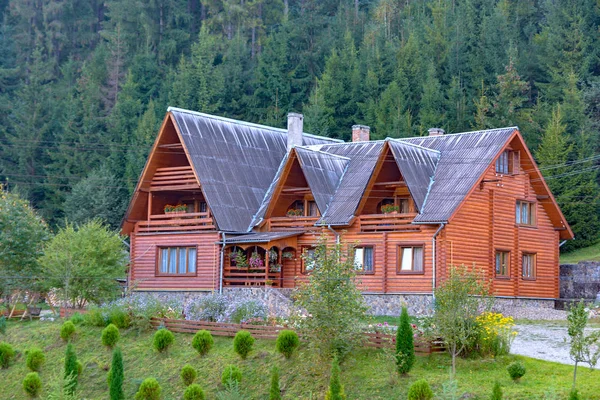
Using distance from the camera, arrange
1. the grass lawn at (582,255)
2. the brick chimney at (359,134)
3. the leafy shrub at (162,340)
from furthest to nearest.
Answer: the brick chimney at (359,134) → the grass lawn at (582,255) → the leafy shrub at (162,340)

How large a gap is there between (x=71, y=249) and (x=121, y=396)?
12.6 m

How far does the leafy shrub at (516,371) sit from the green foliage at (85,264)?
788 inches

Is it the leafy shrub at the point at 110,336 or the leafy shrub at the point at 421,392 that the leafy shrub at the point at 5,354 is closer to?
the leafy shrub at the point at 110,336

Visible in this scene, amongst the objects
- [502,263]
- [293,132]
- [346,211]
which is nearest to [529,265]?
[502,263]

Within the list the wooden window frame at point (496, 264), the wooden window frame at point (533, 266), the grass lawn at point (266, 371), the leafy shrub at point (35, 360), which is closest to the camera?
the grass lawn at point (266, 371)

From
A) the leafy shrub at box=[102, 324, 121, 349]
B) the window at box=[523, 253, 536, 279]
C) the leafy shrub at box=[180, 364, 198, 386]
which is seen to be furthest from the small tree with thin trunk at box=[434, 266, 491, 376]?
the window at box=[523, 253, 536, 279]

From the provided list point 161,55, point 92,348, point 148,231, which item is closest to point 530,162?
point 148,231

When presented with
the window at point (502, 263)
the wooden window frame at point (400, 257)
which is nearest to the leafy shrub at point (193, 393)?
the wooden window frame at point (400, 257)

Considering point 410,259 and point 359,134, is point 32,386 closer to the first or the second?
point 410,259

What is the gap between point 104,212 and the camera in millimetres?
64500

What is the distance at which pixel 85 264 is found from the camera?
39.2 meters

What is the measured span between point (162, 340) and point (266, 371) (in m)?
4.42

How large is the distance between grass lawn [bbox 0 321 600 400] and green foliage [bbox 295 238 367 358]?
0.57 metres

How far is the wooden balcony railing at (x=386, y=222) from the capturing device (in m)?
38.7
